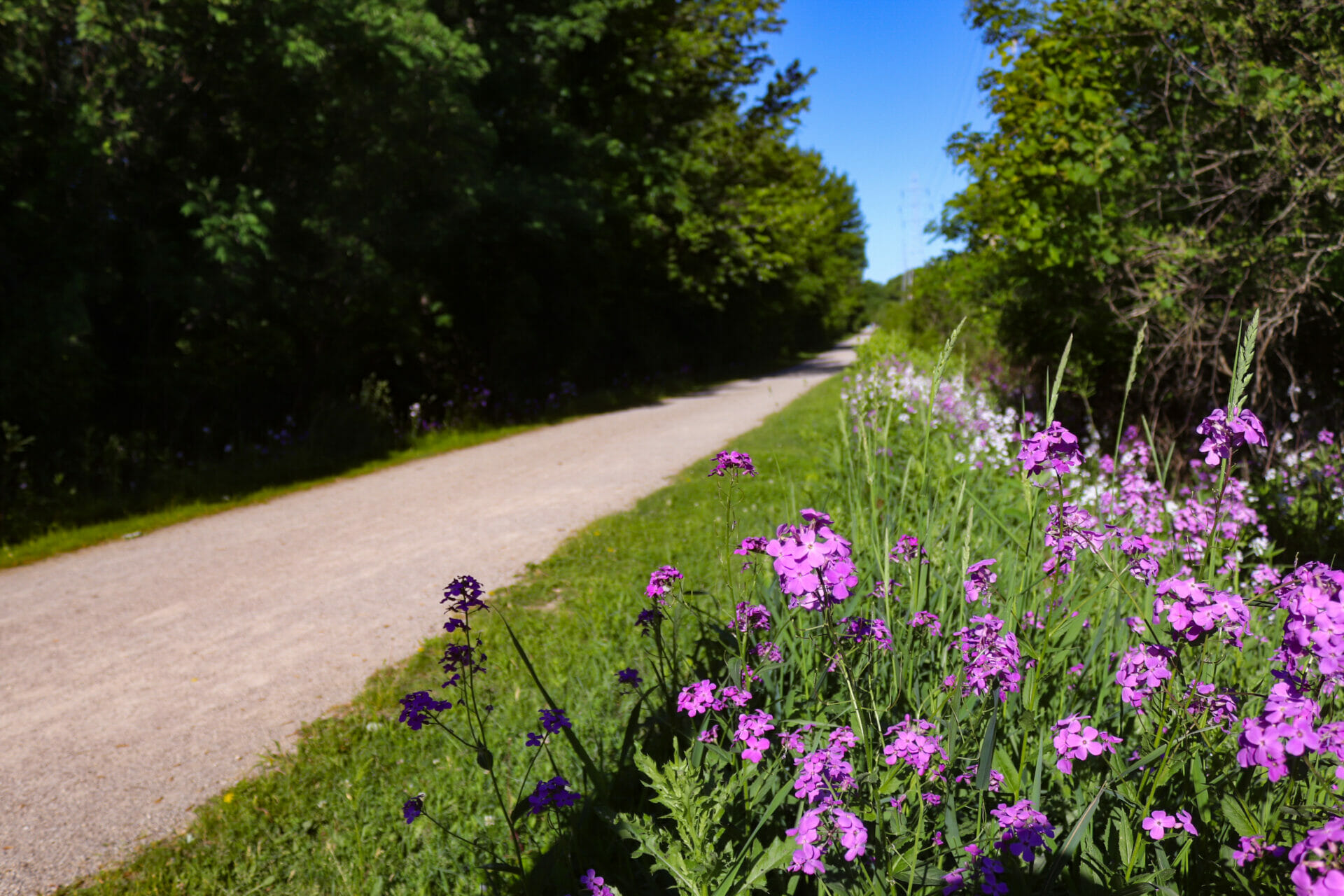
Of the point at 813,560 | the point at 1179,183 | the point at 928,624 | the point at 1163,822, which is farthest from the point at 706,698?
the point at 1179,183

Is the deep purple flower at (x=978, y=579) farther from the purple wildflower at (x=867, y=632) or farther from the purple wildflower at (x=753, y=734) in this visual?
the purple wildflower at (x=753, y=734)

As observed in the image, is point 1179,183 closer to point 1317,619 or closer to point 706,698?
point 1317,619

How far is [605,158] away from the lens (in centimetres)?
1534

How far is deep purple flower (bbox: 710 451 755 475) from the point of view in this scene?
1934mm

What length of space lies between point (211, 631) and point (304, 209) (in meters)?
5.93

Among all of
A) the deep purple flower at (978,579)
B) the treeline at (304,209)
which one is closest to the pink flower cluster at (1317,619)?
the deep purple flower at (978,579)

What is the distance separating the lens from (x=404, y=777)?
9.72 feet

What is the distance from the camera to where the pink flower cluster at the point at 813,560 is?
55.0 inches

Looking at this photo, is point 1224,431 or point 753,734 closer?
point 1224,431

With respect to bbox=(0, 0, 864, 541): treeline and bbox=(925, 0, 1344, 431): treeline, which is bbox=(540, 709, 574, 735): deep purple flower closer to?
bbox=(925, 0, 1344, 431): treeline

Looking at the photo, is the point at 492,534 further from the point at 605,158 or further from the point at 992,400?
the point at 605,158

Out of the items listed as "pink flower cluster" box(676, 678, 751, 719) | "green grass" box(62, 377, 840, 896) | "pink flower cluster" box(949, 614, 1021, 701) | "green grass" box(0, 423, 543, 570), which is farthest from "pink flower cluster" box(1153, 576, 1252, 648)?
"green grass" box(0, 423, 543, 570)

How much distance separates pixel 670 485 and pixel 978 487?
12.3 feet

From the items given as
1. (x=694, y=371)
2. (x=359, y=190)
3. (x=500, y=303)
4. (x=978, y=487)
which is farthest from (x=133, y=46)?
(x=694, y=371)
